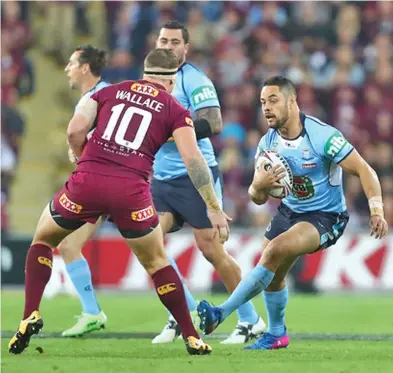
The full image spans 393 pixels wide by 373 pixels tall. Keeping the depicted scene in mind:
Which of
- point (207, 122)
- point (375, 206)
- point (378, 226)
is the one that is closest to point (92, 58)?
point (207, 122)

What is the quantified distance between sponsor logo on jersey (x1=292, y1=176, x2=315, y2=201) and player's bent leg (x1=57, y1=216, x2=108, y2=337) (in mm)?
2007

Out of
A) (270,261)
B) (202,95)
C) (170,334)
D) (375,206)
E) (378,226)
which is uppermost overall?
(202,95)

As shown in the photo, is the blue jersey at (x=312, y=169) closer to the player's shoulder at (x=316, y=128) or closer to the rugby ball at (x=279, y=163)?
the player's shoulder at (x=316, y=128)

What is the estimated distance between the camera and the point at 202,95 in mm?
9398

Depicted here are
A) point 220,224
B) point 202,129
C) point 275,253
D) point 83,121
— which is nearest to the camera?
point 220,224

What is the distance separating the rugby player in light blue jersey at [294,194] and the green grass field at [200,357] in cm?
42

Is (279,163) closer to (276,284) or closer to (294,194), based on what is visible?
(294,194)

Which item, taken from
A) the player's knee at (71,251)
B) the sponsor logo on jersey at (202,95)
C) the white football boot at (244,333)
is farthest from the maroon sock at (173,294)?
the player's knee at (71,251)

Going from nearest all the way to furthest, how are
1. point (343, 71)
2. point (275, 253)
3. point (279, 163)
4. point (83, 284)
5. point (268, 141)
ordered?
point (275, 253), point (279, 163), point (268, 141), point (83, 284), point (343, 71)

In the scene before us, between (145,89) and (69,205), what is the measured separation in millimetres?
982

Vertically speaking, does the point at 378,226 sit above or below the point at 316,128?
below

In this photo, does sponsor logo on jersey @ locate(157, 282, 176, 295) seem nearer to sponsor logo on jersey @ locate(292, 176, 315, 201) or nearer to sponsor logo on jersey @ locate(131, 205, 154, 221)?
sponsor logo on jersey @ locate(131, 205, 154, 221)

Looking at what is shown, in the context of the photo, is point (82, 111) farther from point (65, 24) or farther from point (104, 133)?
point (65, 24)

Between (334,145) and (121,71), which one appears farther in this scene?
(121,71)
